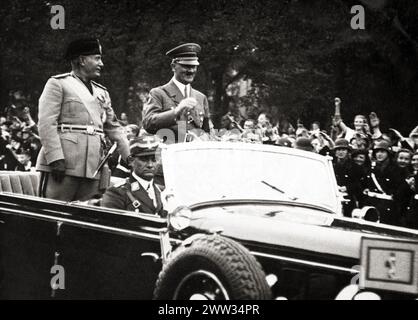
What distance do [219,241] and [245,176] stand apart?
3.91 ft

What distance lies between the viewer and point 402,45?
9328 millimetres

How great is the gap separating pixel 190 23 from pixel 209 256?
5117 millimetres

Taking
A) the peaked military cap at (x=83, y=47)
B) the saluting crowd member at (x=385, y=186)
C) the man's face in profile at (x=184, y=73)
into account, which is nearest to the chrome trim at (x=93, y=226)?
the peaked military cap at (x=83, y=47)

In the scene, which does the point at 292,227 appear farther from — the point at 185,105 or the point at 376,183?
the point at 376,183

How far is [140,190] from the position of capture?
16.5 feet

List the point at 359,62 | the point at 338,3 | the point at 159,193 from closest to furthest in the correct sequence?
the point at 159,193 < the point at 338,3 < the point at 359,62

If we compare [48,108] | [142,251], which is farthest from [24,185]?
[142,251]

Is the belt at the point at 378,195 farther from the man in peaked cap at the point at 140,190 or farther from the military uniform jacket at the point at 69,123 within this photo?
the man in peaked cap at the point at 140,190

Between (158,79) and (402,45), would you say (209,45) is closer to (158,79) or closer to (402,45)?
(158,79)

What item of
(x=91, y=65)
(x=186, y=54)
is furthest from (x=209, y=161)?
(x=91, y=65)

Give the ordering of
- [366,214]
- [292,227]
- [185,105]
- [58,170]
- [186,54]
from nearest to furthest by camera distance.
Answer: [292,227] < [366,214] < [185,105] < [58,170] < [186,54]

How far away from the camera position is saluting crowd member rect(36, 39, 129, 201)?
5699 millimetres

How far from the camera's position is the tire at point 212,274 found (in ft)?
11.0

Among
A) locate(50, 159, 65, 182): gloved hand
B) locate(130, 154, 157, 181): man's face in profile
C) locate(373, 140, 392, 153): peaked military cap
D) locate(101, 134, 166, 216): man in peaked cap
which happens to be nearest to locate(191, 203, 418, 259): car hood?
locate(101, 134, 166, 216): man in peaked cap
